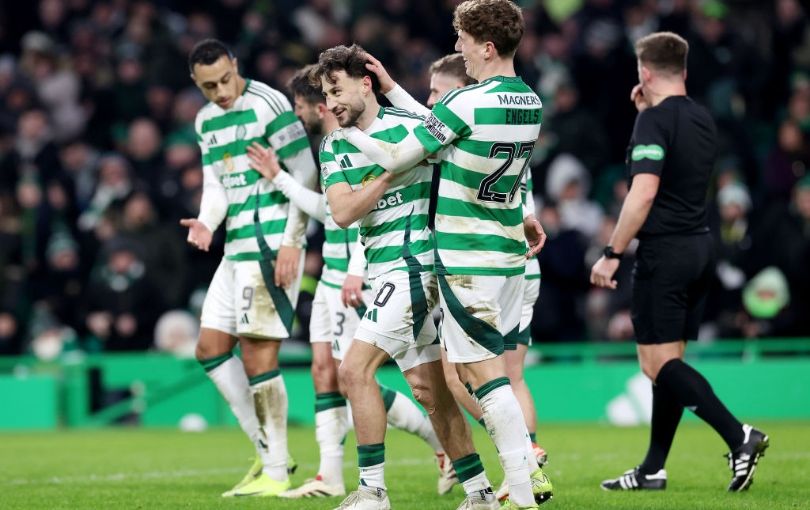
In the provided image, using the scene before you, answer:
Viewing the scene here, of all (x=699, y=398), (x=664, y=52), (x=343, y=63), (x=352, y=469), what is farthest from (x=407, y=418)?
(x=664, y=52)

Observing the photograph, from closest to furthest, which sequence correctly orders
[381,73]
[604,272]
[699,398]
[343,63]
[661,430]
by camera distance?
1. [343,63]
2. [381,73]
3. [604,272]
4. [699,398]
5. [661,430]

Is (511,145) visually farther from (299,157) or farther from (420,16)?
(420,16)

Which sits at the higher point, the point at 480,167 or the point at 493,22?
the point at 493,22

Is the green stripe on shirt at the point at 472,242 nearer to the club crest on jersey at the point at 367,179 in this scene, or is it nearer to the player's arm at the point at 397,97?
the club crest on jersey at the point at 367,179

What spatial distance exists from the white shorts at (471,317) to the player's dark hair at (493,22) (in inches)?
42.4

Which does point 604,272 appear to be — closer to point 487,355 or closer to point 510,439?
point 487,355

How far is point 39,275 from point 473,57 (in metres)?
12.1

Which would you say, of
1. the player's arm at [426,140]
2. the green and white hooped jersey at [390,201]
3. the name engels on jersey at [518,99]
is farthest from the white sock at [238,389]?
the name engels on jersey at [518,99]

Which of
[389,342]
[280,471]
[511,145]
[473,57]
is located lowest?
[280,471]

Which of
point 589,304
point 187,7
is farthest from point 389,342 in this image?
point 187,7

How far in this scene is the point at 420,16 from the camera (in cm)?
1947

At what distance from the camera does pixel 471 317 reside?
6.20m

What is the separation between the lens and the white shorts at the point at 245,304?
8.20m

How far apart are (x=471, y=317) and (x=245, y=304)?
2.37 meters
